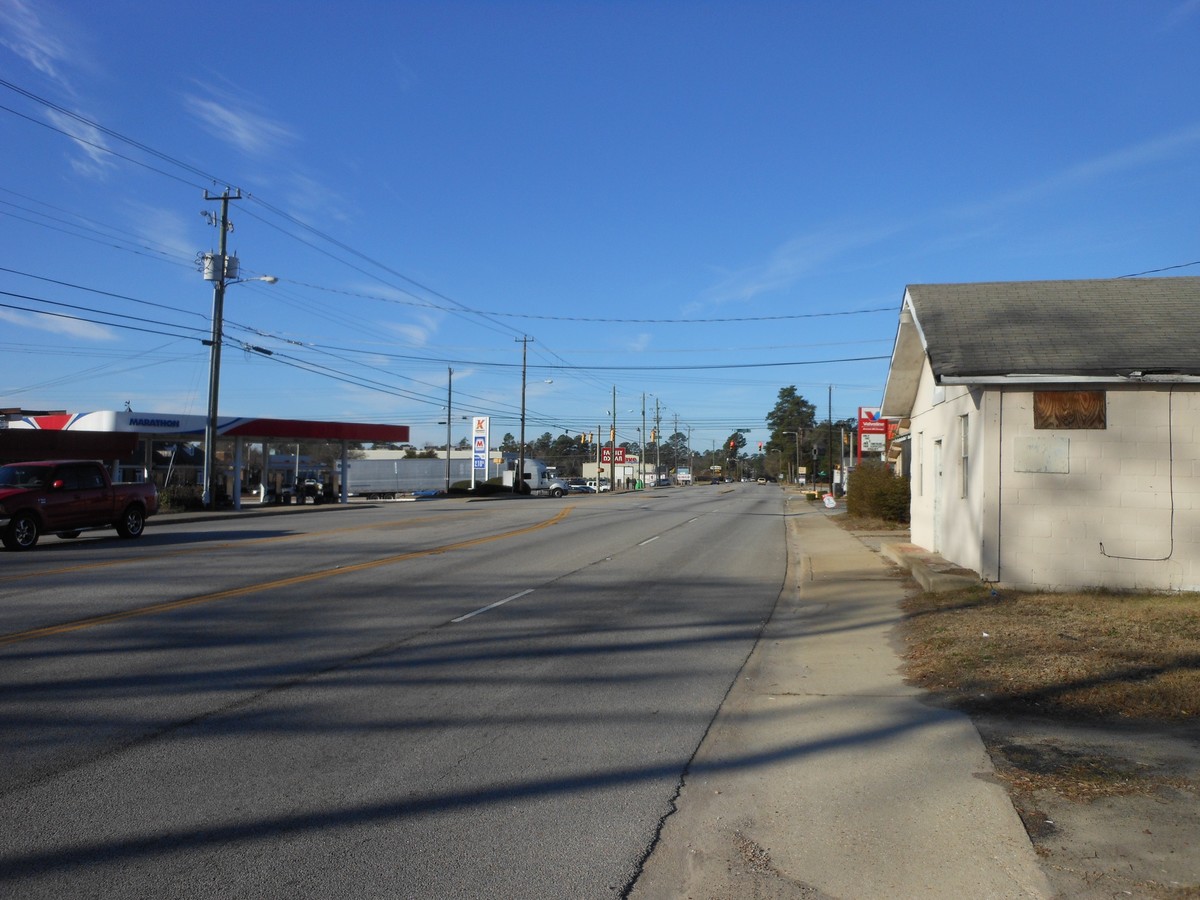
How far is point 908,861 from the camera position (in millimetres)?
4820

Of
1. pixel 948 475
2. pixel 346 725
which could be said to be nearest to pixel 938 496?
pixel 948 475

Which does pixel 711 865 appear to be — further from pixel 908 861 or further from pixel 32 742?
pixel 32 742

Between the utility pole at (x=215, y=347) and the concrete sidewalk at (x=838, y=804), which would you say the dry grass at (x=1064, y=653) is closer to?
the concrete sidewalk at (x=838, y=804)

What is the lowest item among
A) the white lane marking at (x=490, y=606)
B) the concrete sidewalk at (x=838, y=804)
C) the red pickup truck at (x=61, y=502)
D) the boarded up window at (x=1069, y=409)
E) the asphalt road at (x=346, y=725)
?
the concrete sidewalk at (x=838, y=804)

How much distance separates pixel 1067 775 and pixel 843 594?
30.7 ft

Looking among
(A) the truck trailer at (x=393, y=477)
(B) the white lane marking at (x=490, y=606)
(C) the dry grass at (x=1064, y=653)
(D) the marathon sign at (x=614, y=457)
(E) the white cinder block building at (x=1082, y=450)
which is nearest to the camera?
(C) the dry grass at (x=1064, y=653)

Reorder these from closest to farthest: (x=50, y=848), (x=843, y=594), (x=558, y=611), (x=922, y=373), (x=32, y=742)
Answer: (x=50, y=848) → (x=32, y=742) → (x=558, y=611) → (x=843, y=594) → (x=922, y=373)

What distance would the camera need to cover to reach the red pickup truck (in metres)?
19.5

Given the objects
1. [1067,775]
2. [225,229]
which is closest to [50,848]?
[1067,775]

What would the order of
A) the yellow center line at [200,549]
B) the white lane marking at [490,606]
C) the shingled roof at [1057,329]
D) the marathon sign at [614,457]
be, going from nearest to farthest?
the white lane marking at [490,606]
the shingled roof at [1057,329]
the yellow center line at [200,549]
the marathon sign at [614,457]

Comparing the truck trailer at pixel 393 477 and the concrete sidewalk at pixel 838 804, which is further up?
the truck trailer at pixel 393 477

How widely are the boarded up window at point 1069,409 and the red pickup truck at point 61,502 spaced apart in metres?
19.0

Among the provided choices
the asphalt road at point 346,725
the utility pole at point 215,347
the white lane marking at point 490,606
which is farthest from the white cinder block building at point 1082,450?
the utility pole at point 215,347

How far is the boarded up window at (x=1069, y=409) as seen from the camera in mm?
13367
